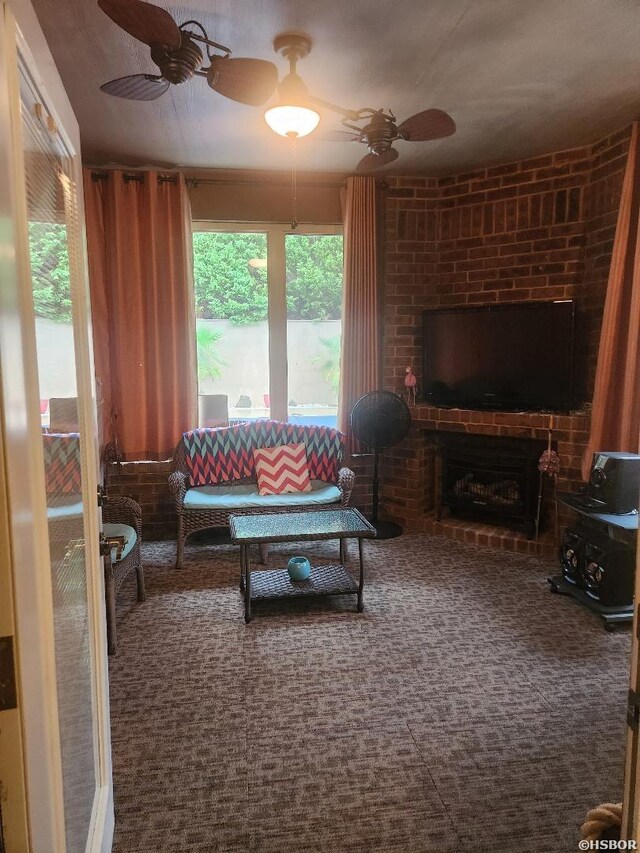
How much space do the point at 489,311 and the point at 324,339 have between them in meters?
1.27

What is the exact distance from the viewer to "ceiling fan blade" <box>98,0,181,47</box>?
171cm

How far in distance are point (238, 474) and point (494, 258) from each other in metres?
2.45

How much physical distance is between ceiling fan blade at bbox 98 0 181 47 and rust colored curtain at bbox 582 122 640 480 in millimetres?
2562

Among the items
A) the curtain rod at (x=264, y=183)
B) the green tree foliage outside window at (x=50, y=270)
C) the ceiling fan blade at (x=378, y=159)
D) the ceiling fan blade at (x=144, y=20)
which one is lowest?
the green tree foliage outside window at (x=50, y=270)

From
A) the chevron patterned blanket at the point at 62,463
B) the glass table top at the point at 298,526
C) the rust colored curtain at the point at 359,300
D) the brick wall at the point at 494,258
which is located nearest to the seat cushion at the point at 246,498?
the glass table top at the point at 298,526

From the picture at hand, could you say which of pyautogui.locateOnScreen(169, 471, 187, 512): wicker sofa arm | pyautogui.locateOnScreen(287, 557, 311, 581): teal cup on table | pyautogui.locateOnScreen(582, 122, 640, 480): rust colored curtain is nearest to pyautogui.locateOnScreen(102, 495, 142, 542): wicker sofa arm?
pyautogui.locateOnScreen(169, 471, 187, 512): wicker sofa arm

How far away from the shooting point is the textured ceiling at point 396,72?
2246mm

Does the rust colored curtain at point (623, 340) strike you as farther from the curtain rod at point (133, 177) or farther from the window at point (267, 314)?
the curtain rod at point (133, 177)

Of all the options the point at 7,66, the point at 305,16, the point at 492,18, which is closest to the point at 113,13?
the point at 305,16

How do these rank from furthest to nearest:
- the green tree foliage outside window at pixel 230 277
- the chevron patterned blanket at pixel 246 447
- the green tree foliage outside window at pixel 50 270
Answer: the green tree foliage outside window at pixel 230 277
the chevron patterned blanket at pixel 246 447
the green tree foliage outside window at pixel 50 270

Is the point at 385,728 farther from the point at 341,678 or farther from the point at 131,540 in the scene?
the point at 131,540

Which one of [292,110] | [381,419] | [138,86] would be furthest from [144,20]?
[381,419]

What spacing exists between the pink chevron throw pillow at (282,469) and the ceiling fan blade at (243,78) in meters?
2.35

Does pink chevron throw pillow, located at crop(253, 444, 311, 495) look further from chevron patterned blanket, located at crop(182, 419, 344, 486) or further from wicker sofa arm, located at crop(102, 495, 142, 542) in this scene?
wicker sofa arm, located at crop(102, 495, 142, 542)
